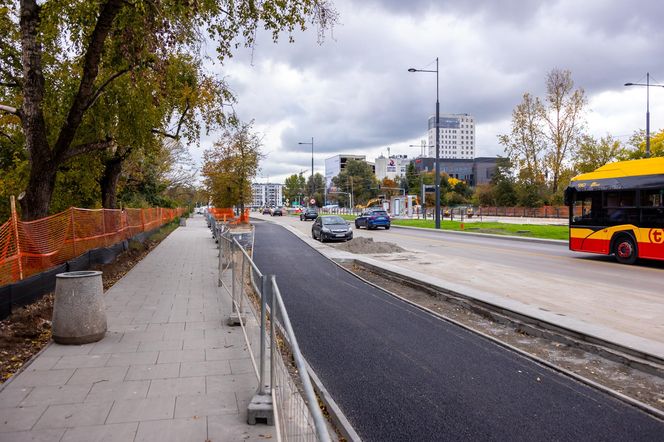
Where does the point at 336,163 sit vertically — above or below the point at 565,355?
above

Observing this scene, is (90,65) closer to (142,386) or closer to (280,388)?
(142,386)

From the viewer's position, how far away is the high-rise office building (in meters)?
176

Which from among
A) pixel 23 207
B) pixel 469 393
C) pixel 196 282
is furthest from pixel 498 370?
pixel 23 207

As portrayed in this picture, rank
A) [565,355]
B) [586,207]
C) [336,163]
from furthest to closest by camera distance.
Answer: [336,163] → [586,207] → [565,355]

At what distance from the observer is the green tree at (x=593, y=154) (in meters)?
53.3

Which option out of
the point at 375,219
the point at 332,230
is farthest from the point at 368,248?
the point at 375,219

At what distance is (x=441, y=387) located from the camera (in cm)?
491

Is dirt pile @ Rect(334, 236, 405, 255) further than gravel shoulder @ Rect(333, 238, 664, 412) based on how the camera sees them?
Yes

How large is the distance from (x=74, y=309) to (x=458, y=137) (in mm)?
186111

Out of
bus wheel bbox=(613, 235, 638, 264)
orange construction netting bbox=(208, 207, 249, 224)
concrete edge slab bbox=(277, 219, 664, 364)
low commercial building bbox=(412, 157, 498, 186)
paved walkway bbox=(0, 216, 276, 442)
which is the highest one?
low commercial building bbox=(412, 157, 498, 186)

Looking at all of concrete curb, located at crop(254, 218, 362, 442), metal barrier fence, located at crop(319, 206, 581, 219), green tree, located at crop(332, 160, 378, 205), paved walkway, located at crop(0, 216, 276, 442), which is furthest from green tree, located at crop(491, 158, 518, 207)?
concrete curb, located at crop(254, 218, 362, 442)

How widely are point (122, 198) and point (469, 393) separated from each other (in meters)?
35.1

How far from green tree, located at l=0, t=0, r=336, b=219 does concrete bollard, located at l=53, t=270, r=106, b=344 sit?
199 inches

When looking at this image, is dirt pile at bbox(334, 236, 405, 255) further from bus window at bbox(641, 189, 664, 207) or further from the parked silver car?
bus window at bbox(641, 189, 664, 207)
